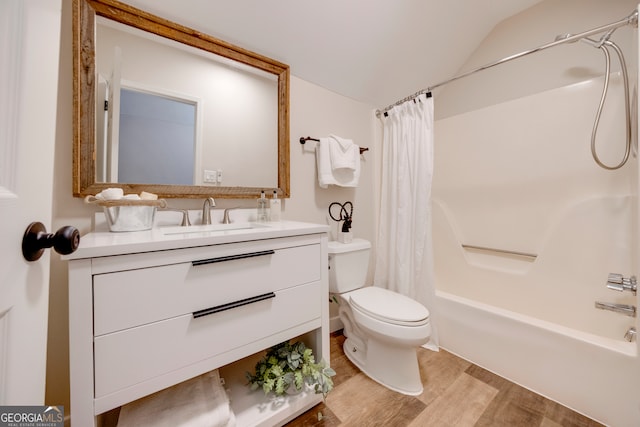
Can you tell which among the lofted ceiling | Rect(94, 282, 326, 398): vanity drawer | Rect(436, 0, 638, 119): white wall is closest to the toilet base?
Rect(94, 282, 326, 398): vanity drawer

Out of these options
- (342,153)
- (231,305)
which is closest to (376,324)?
(231,305)

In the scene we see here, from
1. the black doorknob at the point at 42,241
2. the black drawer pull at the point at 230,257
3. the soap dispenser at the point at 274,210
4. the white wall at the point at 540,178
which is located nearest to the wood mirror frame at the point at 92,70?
the soap dispenser at the point at 274,210

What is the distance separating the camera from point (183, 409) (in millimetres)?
846

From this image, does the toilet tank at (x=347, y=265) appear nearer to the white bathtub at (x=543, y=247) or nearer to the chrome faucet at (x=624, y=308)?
the white bathtub at (x=543, y=247)

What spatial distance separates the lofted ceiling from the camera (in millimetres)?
1213

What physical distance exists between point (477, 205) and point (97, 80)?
245 cm

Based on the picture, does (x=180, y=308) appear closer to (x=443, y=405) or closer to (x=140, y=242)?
(x=140, y=242)

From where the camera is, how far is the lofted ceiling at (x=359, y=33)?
121 centimetres

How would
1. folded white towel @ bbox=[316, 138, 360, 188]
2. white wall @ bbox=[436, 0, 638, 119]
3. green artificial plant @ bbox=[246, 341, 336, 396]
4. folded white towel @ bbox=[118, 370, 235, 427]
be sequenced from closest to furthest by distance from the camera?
folded white towel @ bbox=[118, 370, 235, 427] → green artificial plant @ bbox=[246, 341, 336, 396] → white wall @ bbox=[436, 0, 638, 119] → folded white towel @ bbox=[316, 138, 360, 188]

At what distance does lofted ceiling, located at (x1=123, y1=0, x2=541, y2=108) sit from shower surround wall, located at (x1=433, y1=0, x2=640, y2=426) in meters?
0.29

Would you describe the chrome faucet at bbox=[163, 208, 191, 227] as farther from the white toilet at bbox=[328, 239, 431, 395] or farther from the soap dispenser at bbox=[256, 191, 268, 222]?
the white toilet at bbox=[328, 239, 431, 395]

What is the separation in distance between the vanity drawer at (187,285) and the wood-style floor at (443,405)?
67 centimetres

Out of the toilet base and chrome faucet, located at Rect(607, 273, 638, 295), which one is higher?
chrome faucet, located at Rect(607, 273, 638, 295)
